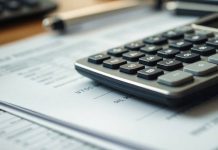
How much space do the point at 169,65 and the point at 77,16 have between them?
0.25 metres

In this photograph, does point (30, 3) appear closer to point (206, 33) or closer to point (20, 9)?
point (20, 9)

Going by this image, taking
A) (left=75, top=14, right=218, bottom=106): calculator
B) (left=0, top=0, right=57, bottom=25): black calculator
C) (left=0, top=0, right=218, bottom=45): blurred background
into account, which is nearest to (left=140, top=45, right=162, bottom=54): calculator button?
(left=75, top=14, right=218, bottom=106): calculator

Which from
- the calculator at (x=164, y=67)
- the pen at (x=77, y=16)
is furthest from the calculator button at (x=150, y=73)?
the pen at (x=77, y=16)

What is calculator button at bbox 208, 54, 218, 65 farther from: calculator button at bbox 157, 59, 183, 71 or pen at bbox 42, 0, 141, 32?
pen at bbox 42, 0, 141, 32

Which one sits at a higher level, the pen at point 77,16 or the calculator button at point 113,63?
the calculator button at point 113,63

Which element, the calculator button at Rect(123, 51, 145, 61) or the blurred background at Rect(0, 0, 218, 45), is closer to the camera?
the calculator button at Rect(123, 51, 145, 61)

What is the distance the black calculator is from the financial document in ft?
0.31

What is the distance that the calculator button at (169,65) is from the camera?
0.93 feet

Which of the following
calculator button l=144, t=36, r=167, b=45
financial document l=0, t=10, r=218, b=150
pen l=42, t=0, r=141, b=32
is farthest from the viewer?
pen l=42, t=0, r=141, b=32

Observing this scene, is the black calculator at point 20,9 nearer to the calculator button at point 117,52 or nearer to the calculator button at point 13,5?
the calculator button at point 13,5

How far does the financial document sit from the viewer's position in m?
0.24

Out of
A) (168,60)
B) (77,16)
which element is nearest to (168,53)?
(168,60)

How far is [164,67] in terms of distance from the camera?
29cm

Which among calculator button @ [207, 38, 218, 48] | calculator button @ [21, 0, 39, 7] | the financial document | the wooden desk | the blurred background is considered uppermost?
calculator button @ [21, 0, 39, 7]
